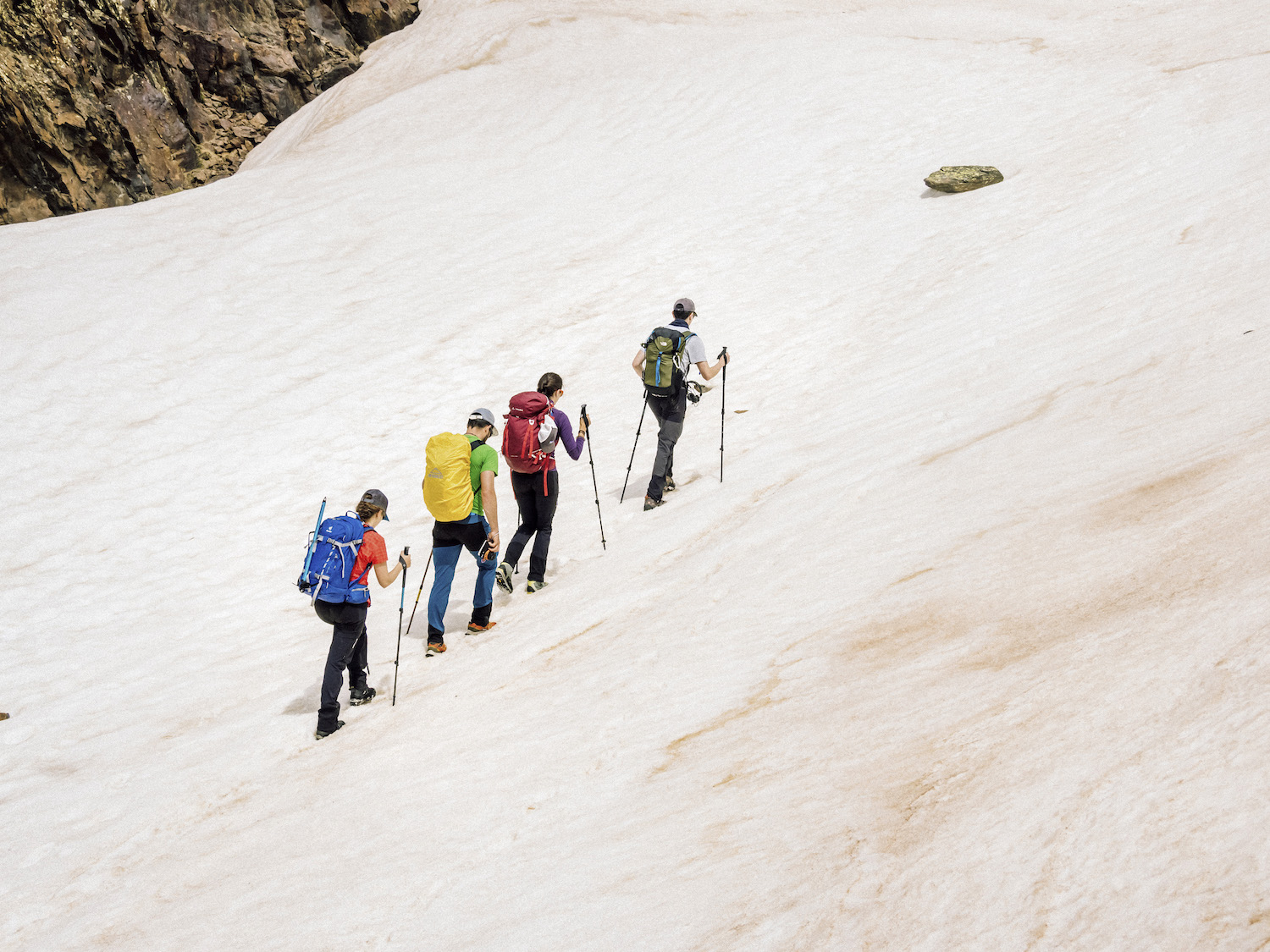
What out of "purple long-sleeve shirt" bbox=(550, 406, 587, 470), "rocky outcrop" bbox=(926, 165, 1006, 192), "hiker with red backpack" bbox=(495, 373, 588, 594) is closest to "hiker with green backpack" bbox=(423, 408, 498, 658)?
"hiker with red backpack" bbox=(495, 373, 588, 594)

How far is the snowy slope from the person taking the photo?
11.4 ft

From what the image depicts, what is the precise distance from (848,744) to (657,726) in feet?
4.03

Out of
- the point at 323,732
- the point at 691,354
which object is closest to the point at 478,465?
the point at 323,732

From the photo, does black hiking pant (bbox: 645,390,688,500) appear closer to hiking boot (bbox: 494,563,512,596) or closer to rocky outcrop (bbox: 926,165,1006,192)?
hiking boot (bbox: 494,563,512,596)

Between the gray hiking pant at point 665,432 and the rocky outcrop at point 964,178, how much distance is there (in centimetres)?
1030

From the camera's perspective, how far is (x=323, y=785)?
18.1 ft

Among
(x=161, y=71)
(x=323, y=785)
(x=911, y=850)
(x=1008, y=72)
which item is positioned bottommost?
(x=323, y=785)

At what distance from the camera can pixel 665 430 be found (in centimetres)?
962

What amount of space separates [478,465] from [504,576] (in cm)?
116

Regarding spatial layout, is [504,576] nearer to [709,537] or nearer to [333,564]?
[333,564]

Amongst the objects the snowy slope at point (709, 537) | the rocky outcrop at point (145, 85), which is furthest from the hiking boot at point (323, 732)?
the rocky outcrop at point (145, 85)

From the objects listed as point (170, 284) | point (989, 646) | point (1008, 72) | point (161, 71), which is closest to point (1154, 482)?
point (989, 646)

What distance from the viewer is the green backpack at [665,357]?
9.12m

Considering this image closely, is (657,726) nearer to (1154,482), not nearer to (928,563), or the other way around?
(928,563)
